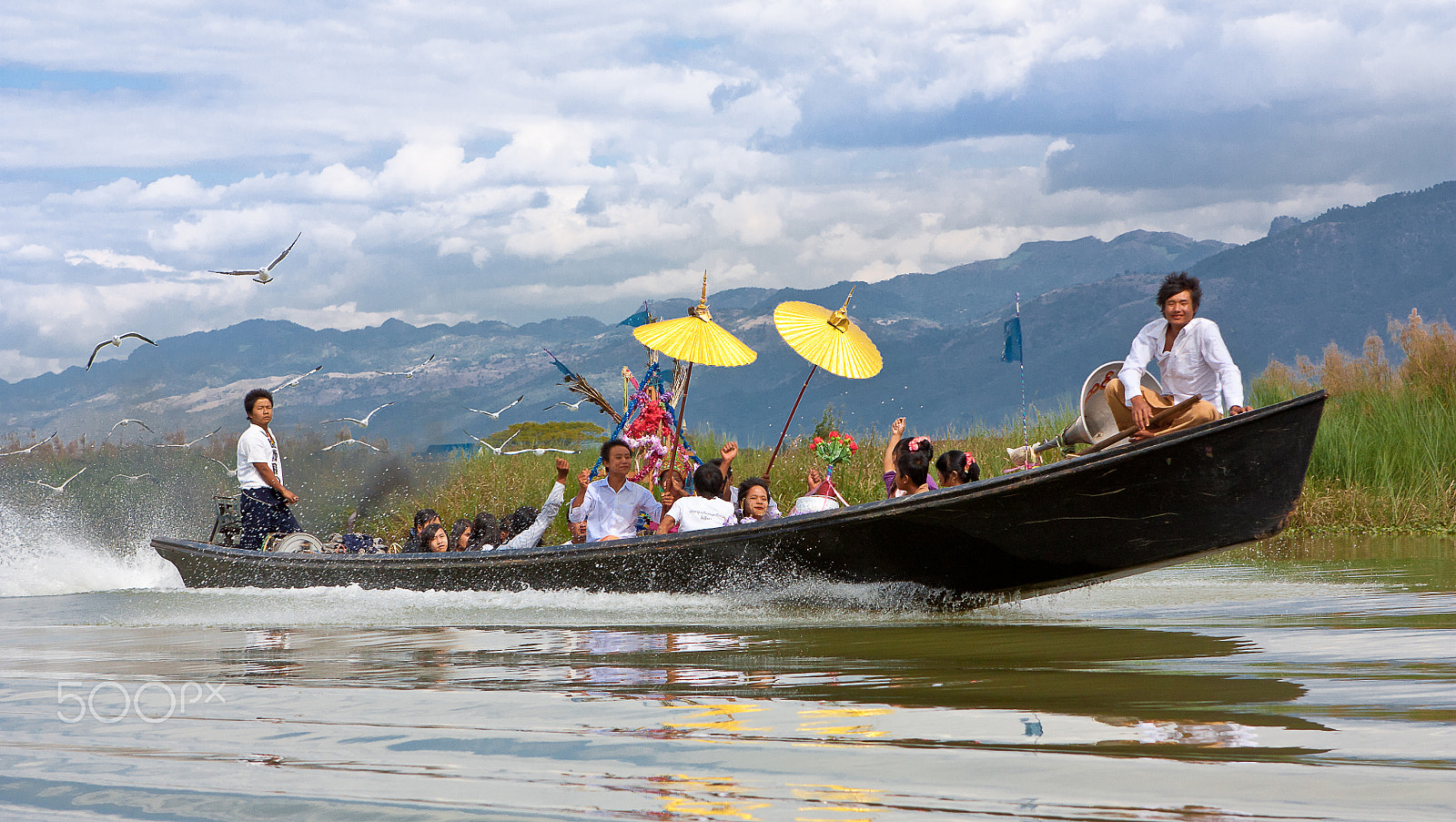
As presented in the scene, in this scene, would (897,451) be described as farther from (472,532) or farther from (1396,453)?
(1396,453)

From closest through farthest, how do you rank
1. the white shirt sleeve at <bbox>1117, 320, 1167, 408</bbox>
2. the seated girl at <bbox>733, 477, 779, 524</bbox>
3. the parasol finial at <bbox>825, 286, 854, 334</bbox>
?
1. the white shirt sleeve at <bbox>1117, 320, 1167, 408</bbox>
2. the seated girl at <bbox>733, 477, 779, 524</bbox>
3. the parasol finial at <bbox>825, 286, 854, 334</bbox>

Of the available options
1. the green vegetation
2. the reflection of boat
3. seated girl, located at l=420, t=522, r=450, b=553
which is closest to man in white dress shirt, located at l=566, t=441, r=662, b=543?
the reflection of boat

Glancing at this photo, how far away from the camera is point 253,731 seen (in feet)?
11.9

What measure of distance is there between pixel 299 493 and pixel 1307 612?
→ 12200 mm

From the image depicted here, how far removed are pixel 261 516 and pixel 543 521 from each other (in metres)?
2.82

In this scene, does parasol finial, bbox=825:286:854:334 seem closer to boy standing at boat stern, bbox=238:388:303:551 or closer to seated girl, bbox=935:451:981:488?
seated girl, bbox=935:451:981:488

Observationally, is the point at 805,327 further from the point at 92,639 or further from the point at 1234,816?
the point at 1234,816

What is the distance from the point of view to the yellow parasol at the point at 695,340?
7.26 metres

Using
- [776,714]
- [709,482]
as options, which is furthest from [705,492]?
[776,714]

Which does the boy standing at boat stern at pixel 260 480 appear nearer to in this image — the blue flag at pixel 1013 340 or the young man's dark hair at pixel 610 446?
the young man's dark hair at pixel 610 446

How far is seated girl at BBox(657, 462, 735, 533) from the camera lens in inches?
276

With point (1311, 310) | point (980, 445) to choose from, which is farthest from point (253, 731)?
point (1311, 310)

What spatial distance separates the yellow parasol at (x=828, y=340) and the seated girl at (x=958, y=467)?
70 centimetres

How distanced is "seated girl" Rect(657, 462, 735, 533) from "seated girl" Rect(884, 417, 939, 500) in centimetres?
106
